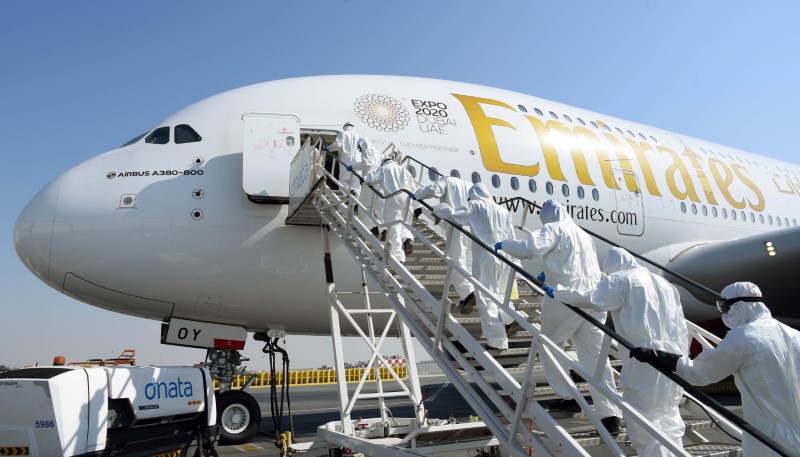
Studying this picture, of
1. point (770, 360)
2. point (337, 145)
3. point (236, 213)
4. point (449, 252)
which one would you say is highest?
point (337, 145)

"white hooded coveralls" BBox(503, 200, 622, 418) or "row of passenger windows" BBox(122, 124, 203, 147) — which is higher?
"row of passenger windows" BBox(122, 124, 203, 147)

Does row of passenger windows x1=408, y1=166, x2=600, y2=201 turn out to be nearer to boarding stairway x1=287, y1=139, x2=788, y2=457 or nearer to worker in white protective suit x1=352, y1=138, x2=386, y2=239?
boarding stairway x1=287, y1=139, x2=788, y2=457

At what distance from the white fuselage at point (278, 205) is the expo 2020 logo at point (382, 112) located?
3 centimetres

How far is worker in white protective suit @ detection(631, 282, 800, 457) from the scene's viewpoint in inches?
136

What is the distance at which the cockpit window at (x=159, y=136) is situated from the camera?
9.05 meters

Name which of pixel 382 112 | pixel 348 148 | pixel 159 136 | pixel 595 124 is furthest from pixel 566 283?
pixel 595 124

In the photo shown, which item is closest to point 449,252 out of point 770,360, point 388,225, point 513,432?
point 388,225

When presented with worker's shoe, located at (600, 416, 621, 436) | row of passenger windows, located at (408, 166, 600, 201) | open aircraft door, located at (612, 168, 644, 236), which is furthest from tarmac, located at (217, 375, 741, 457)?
open aircraft door, located at (612, 168, 644, 236)

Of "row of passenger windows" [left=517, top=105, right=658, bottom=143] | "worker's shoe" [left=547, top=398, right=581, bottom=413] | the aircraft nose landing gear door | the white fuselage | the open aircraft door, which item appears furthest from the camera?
"row of passenger windows" [left=517, top=105, right=658, bottom=143]

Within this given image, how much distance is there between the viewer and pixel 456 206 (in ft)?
24.5

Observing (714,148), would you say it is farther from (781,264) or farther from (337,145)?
(337,145)

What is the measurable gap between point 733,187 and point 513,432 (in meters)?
12.4

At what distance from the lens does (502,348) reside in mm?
5562

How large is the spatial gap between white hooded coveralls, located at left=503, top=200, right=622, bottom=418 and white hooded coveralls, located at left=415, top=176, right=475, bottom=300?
3.02 feet
